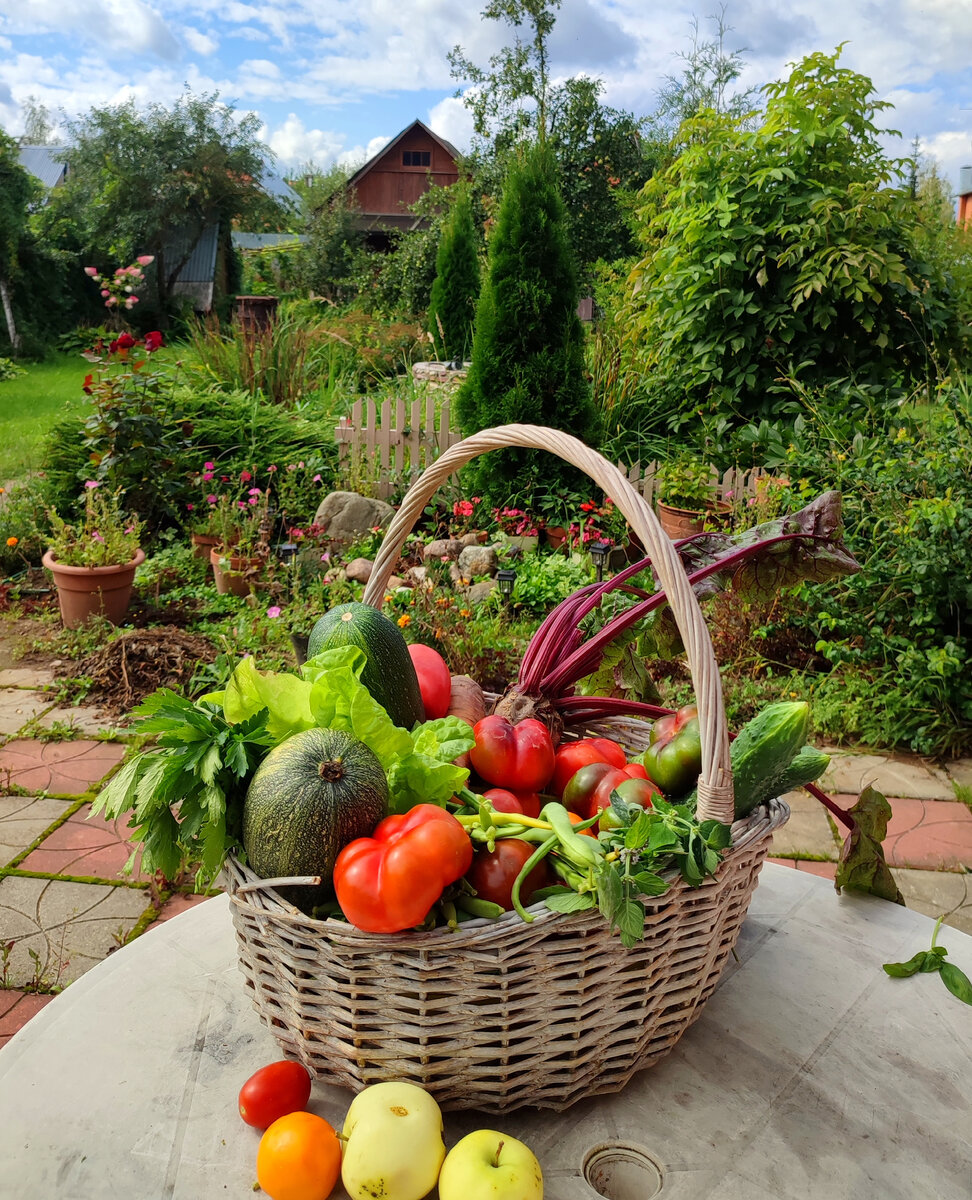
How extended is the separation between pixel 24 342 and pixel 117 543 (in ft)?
48.3

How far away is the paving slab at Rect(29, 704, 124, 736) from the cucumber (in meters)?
2.97

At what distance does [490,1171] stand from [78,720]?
10.6 feet

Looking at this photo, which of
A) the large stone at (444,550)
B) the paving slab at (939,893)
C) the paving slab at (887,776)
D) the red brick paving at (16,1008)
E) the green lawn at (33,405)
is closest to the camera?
the red brick paving at (16,1008)

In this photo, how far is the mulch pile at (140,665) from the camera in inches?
148

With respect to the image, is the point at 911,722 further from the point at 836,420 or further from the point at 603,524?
the point at 603,524

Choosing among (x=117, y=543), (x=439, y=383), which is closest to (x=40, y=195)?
(x=439, y=383)

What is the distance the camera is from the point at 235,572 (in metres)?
4.82

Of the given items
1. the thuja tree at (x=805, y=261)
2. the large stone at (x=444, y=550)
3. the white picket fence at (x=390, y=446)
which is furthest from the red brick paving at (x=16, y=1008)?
the thuja tree at (x=805, y=261)

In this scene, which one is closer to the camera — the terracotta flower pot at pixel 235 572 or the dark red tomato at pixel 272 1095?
the dark red tomato at pixel 272 1095

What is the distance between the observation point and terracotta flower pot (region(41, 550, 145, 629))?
170 inches

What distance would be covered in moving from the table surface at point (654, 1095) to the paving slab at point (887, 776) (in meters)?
1.92

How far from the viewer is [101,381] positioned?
17.4 ft

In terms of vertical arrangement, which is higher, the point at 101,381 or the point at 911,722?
the point at 101,381

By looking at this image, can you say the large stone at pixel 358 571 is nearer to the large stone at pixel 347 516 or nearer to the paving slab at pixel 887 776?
the large stone at pixel 347 516
